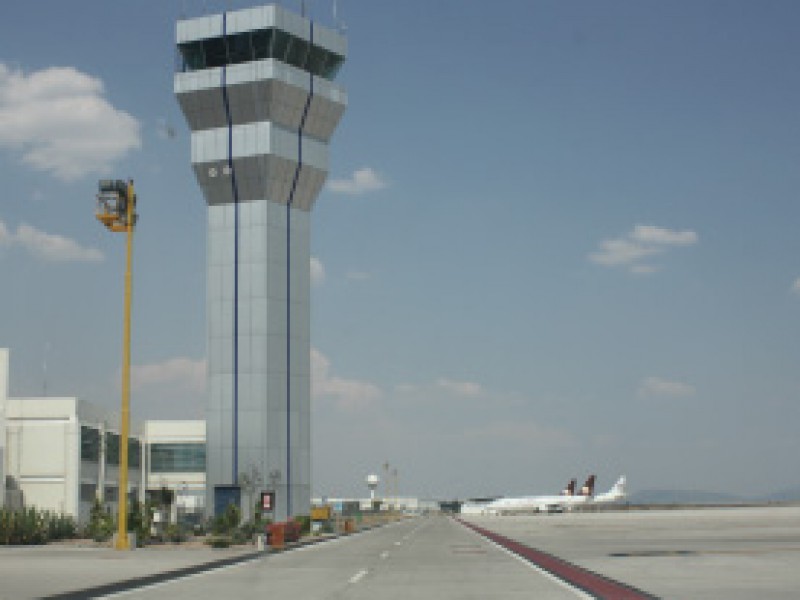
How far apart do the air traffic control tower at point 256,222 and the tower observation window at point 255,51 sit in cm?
9

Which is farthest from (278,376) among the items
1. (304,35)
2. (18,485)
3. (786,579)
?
(786,579)

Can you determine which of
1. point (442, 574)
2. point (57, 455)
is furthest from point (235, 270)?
point (442, 574)

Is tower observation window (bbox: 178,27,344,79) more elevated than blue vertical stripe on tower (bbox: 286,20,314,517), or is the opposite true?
tower observation window (bbox: 178,27,344,79)

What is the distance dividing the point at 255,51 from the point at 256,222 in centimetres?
1381

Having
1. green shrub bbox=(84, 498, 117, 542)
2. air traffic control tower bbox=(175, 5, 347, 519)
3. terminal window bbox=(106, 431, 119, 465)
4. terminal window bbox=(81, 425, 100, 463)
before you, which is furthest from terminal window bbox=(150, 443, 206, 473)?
green shrub bbox=(84, 498, 117, 542)

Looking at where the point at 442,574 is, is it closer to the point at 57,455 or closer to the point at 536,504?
the point at 57,455

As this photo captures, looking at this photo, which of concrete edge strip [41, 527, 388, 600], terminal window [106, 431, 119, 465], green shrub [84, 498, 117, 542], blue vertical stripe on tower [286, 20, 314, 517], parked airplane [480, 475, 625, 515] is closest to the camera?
concrete edge strip [41, 527, 388, 600]

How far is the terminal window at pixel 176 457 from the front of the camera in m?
104

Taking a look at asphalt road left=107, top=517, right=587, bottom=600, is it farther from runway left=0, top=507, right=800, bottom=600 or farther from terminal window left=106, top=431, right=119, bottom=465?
terminal window left=106, top=431, right=119, bottom=465

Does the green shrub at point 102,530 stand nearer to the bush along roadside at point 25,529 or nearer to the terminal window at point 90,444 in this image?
the bush along roadside at point 25,529

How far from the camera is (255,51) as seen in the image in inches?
3223

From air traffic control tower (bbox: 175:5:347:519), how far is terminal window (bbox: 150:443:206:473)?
22183 millimetres

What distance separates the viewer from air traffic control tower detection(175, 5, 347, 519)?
81.0 m

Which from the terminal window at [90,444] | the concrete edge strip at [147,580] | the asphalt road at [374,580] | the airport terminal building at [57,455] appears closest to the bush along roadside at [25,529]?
the concrete edge strip at [147,580]
